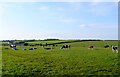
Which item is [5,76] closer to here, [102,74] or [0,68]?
[0,68]

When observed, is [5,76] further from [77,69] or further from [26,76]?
[77,69]

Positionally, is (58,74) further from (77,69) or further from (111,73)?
(111,73)

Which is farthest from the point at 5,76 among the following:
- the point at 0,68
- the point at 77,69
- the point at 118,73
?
the point at 118,73

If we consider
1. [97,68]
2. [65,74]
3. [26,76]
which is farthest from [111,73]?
[26,76]

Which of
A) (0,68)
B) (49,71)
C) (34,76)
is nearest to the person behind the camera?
(34,76)

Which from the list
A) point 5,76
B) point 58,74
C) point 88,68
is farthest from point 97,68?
point 5,76

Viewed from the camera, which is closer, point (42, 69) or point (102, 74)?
point (102, 74)

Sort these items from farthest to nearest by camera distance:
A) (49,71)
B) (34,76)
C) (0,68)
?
1. (0,68)
2. (49,71)
3. (34,76)

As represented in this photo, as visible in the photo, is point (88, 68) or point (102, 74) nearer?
point (102, 74)

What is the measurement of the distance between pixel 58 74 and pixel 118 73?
14.7 ft

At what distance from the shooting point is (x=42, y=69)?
68.4 ft

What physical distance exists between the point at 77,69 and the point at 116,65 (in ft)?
12.9

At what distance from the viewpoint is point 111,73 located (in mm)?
19281

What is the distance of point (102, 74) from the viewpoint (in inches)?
742
